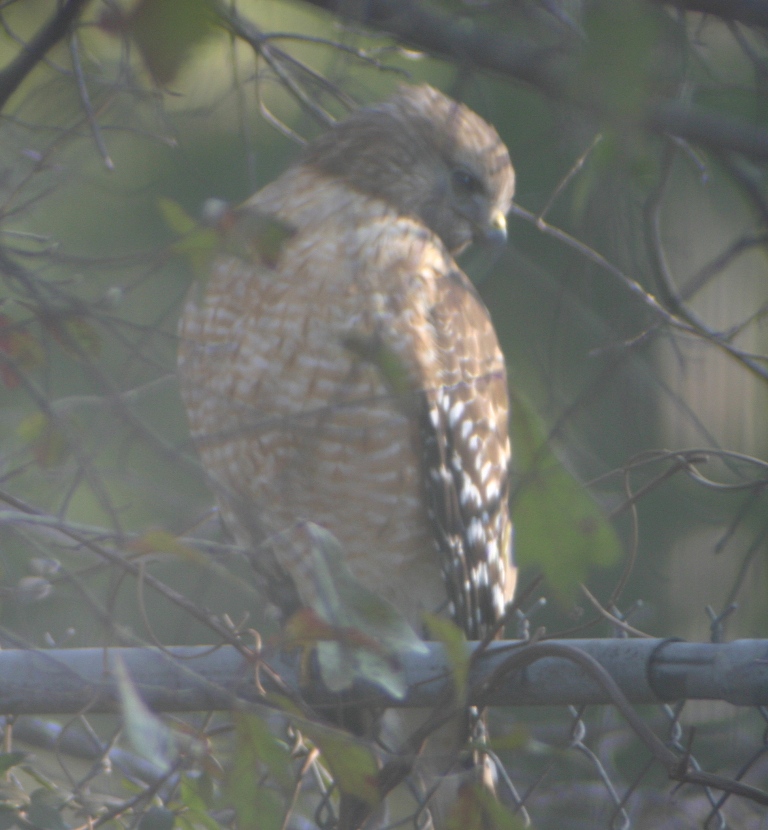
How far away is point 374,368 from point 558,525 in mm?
1109

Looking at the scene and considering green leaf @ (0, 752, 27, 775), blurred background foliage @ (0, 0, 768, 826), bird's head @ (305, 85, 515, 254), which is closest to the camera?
blurred background foliage @ (0, 0, 768, 826)

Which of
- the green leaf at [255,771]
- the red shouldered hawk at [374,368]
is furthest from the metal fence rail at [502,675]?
the red shouldered hawk at [374,368]

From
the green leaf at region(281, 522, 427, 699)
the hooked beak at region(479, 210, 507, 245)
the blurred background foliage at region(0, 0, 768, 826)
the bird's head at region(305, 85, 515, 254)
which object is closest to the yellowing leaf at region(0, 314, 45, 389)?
the blurred background foliage at region(0, 0, 768, 826)

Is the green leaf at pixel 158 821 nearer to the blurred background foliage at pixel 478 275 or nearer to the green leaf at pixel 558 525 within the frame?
the blurred background foliage at pixel 478 275

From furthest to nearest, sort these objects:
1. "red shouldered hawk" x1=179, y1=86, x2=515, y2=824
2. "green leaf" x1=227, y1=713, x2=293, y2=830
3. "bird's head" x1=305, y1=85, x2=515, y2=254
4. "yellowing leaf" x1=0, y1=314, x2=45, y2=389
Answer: "bird's head" x1=305, y1=85, x2=515, y2=254 < "red shouldered hawk" x1=179, y1=86, x2=515, y2=824 < "yellowing leaf" x1=0, y1=314, x2=45, y2=389 < "green leaf" x1=227, y1=713, x2=293, y2=830

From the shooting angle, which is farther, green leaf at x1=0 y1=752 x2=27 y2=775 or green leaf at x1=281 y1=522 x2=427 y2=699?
green leaf at x1=0 y1=752 x2=27 y2=775

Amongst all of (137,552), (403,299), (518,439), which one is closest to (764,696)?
(518,439)

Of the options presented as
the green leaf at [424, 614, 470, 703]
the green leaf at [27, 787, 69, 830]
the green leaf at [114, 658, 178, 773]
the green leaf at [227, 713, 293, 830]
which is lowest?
the green leaf at [27, 787, 69, 830]

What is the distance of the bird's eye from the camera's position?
2.49 m

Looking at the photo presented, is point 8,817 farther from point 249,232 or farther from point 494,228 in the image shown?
point 494,228

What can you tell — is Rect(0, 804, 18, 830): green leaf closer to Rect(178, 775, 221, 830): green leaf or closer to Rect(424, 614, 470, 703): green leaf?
Rect(178, 775, 221, 830): green leaf

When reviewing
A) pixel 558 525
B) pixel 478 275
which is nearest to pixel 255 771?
pixel 558 525

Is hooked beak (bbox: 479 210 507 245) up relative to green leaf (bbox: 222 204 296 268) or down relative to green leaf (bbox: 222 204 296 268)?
down

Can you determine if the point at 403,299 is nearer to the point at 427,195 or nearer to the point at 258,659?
the point at 427,195
